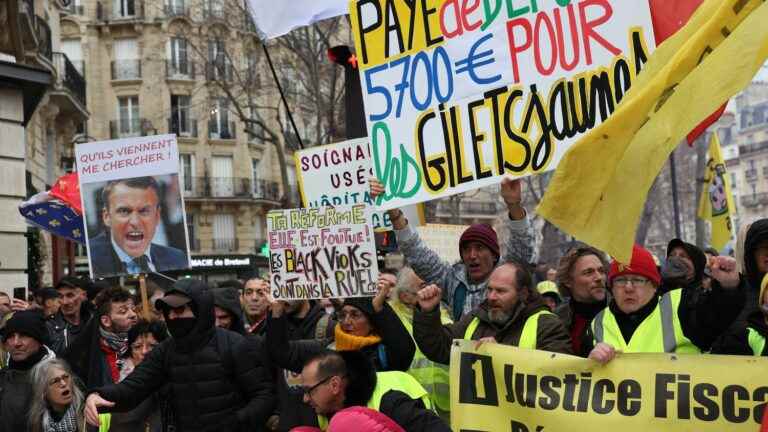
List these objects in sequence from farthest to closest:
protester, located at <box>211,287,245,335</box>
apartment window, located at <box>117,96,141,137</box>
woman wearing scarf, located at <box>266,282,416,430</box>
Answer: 1. apartment window, located at <box>117,96,141,137</box>
2. protester, located at <box>211,287,245,335</box>
3. woman wearing scarf, located at <box>266,282,416,430</box>

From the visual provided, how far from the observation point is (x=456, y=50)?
5.56 metres

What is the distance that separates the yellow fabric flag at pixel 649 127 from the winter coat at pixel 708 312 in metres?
0.85

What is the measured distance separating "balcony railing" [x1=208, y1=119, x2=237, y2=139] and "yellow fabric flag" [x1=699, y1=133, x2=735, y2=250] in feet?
124

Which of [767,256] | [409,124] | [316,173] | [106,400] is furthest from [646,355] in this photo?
[316,173]

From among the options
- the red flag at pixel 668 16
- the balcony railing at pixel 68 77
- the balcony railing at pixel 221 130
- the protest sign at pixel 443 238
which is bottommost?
the protest sign at pixel 443 238

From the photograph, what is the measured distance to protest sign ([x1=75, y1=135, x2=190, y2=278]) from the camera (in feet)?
29.4

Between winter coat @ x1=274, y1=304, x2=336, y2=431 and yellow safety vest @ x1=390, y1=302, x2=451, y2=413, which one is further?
winter coat @ x1=274, y1=304, x2=336, y2=431

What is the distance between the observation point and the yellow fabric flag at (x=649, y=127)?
3.82 m

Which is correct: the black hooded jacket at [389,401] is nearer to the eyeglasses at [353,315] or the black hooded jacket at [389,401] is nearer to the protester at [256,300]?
the eyeglasses at [353,315]

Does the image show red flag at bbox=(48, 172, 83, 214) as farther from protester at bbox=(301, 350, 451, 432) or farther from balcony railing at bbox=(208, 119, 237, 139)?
balcony railing at bbox=(208, 119, 237, 139)

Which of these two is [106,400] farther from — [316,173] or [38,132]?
[38,132]

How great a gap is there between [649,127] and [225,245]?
5038cm

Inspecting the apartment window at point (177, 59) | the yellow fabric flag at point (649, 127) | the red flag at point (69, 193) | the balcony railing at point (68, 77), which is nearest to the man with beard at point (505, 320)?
the yellow fabric flag at point (649, 127)

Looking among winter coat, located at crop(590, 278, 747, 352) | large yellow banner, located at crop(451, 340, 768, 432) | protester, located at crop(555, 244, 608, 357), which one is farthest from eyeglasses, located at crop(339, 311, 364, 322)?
winter coat, located at crop(590, 278, 747, 352)
